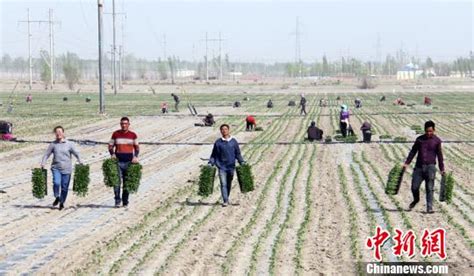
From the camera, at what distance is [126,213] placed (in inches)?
631

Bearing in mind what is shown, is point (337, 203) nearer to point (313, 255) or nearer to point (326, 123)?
point (313, 255)

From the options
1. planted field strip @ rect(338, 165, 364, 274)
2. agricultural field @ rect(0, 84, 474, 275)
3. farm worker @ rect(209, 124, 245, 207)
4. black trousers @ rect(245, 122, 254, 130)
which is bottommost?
agricultural field @ rect(0, 84, 474, 275)

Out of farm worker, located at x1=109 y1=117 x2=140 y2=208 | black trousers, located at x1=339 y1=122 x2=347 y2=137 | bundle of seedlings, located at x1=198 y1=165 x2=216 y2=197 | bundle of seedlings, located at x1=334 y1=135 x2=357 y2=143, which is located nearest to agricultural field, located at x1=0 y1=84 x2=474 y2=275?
bundle of seedlings, located at x1=198 y1=165 x2=216 y2=197

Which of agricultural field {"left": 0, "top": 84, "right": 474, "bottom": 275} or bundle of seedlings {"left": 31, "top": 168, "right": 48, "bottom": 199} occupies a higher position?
bundle of seedlings {"left": 31, "top": 168, "right": 48, "bottom": 199}

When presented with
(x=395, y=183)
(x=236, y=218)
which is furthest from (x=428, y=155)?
(x=236, y=218)

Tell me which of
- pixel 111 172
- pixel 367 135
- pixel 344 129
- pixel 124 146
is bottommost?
pixel 367 135

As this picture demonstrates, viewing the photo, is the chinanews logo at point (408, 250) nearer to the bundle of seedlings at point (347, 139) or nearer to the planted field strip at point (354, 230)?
the planted field strip at point (354, 230)

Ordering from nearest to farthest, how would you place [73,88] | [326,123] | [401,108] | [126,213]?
[126,213], [326,123], [401,108], [73,88]

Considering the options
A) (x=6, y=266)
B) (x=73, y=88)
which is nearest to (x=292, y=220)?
(x=6, y=266)

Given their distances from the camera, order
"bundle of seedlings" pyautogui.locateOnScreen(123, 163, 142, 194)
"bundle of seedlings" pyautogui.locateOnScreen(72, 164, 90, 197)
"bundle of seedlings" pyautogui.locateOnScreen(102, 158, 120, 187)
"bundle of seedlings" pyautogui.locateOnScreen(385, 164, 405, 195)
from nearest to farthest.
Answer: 1. "bundle of seedlings" pyautogui.locateOnScreen(102, 158, 120, 187)
2. "bundle of seedlings" pyautogui.locateOnScreen(123, 163, 142, 194)
3. "bundle of seedlings" pyautogui.locateOnScreen(72, 164, 90, 197)
4. "bundle of seedlings" pyautogui.locateOnScreen(385, 164, 405, 195)

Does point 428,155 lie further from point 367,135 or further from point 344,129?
point 344,129

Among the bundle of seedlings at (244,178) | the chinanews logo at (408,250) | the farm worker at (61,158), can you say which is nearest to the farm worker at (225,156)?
the bundle of seedlings at (244,178)

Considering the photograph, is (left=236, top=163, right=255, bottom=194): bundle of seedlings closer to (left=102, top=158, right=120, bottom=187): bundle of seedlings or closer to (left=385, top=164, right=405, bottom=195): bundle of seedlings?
(left=102, top=158, right=120, bottom=187): bundle of seedlings

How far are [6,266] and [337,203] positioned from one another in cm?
729
